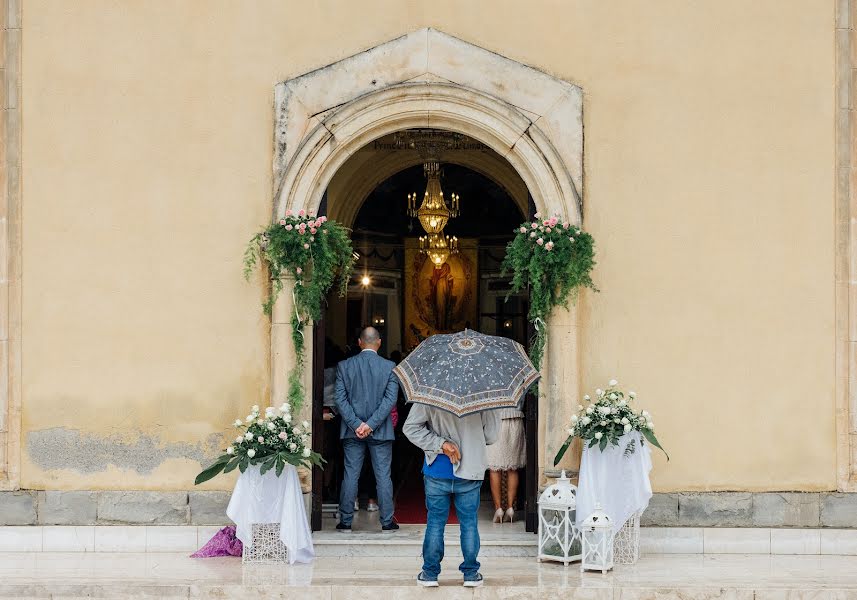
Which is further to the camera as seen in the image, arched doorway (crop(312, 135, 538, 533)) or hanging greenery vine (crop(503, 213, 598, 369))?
arched doorway (crop(312, 135, 538, 533))

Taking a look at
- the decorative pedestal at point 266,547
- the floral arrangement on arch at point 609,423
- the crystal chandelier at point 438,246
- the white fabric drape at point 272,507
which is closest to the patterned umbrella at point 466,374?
the floral arrangement on arch at point 609,423

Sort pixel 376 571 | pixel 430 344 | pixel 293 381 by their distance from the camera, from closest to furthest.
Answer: pixel 430 344 → pixel 376 571 → pixel 293 381

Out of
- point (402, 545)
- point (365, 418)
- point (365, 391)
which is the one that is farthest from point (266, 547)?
point (365, 391)

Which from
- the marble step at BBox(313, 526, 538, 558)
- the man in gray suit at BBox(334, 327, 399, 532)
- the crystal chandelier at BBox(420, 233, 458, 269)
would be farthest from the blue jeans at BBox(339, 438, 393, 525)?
the crystal chandelier at BBox(420, 233, 458, 269)

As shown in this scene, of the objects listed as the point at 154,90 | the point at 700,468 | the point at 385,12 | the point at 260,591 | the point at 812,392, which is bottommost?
the point at 260,591

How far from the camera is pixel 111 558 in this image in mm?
9188

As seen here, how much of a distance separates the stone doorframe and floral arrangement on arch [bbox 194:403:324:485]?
23.1 inches

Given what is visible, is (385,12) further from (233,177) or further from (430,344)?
(430,344)

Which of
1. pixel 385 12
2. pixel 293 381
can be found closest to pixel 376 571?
pixel 293 381

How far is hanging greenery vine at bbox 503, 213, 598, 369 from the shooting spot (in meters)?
9.29

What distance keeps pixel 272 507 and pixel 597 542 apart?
235 centimetres

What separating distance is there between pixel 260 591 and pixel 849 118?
5.73 meters

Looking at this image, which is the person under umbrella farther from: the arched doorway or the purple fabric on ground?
the arched doorway

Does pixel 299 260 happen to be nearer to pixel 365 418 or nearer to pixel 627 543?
pixel 365 418
